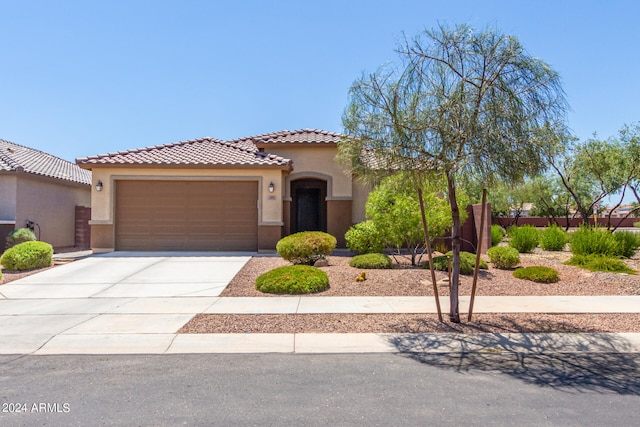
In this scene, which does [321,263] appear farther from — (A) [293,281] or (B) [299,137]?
(B) [299,137]

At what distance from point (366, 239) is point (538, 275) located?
4.81 meters

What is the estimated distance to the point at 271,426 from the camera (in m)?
4.25

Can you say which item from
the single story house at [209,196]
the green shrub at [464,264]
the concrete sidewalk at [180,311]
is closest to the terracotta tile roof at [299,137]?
the single story house at [209,196]

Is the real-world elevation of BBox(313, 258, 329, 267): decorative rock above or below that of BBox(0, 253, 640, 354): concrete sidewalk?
above

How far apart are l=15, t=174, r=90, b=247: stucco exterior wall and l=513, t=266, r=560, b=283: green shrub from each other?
57.3ft

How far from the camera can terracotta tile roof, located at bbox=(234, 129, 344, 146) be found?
17.7m

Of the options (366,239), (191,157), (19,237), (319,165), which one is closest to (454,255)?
(366,239)

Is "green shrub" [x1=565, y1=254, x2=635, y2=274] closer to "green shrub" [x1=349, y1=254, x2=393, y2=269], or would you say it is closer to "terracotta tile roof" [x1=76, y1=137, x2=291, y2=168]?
"green shrub" [x1=349, y1=254, x2=393, y2=269]

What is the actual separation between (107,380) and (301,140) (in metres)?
13.4

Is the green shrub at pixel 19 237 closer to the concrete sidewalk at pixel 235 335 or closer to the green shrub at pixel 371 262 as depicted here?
the concrete sidewalk at pixel 235 335

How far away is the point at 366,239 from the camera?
46.6ft

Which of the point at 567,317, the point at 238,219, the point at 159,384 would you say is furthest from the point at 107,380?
the point at 238,219

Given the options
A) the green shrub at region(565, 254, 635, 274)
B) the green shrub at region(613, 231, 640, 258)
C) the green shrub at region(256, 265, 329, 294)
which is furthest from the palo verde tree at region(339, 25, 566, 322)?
the green shrub at region(613, 231, 640, 258)

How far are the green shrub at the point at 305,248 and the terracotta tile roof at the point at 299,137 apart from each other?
5.10m
